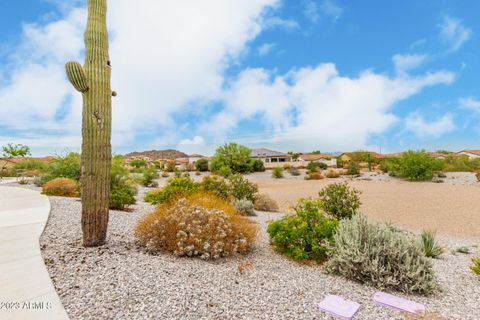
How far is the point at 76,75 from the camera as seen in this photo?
451 centimetres

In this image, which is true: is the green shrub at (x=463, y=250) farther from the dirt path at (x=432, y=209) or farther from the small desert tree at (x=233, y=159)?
the small desert tree at (x=233, y=159)

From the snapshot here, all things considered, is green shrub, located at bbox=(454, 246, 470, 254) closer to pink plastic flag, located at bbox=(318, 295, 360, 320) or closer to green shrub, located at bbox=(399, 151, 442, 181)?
pink plastic flag, located at bbox=(318, 295, 360, 320)

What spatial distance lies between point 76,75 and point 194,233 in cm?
322

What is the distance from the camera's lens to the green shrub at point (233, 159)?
41969 mm

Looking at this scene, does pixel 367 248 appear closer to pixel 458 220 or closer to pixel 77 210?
pixel 77 210

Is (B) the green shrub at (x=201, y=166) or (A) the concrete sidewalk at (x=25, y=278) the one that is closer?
(A) the concrete sidewalk at (x=25, y=278)

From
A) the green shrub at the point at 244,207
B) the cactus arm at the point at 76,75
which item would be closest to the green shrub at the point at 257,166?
the green shrub at the point at 244,207

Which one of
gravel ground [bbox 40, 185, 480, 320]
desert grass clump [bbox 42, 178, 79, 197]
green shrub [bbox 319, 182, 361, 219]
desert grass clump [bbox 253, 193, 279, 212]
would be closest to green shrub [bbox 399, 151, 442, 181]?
desert grass clump [bbox 253, 193, 279, 212]

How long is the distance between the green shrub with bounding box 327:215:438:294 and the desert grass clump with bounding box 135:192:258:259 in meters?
1.67

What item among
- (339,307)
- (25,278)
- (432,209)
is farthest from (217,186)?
(432,209)

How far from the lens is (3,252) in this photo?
15.2ft

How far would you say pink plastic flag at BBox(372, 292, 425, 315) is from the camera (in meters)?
3.40

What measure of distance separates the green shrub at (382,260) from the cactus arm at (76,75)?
16.2 feet

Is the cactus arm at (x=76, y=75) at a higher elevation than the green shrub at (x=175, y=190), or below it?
higher
